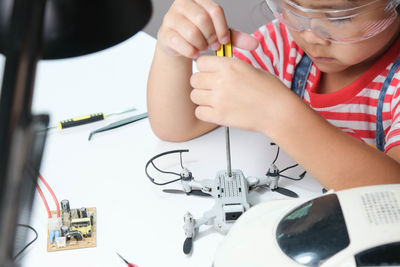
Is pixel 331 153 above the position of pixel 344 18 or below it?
below

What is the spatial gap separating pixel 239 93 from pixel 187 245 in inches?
9.8

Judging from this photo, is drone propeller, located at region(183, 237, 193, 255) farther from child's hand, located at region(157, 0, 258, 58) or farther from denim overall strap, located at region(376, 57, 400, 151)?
denim overall strap, located at region(376, 57, 400, 151)

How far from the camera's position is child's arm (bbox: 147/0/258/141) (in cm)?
83

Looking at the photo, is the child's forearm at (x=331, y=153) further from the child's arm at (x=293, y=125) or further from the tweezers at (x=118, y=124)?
the tweezers at (x=118, y=124)

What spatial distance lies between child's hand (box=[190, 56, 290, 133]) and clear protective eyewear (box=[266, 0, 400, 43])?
0.12 m

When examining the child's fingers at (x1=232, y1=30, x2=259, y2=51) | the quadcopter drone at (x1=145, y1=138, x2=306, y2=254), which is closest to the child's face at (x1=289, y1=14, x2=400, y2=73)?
the child's fingers at (x1=232, y1=30, x2=259, y2=51)

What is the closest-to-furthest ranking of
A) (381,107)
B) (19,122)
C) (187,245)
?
(19,122)
(187,245)
(381,107)

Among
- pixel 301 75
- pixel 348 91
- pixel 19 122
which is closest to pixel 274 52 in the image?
pixel 301 75

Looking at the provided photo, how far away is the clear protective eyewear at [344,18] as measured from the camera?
0.76m

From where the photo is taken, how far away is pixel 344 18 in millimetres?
778

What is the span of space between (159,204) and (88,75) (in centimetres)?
52

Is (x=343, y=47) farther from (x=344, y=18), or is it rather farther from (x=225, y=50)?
(x=225, y=50)

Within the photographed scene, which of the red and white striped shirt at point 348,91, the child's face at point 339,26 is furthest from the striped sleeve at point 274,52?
the child's face at point 339,26

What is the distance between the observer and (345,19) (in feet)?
2.59
